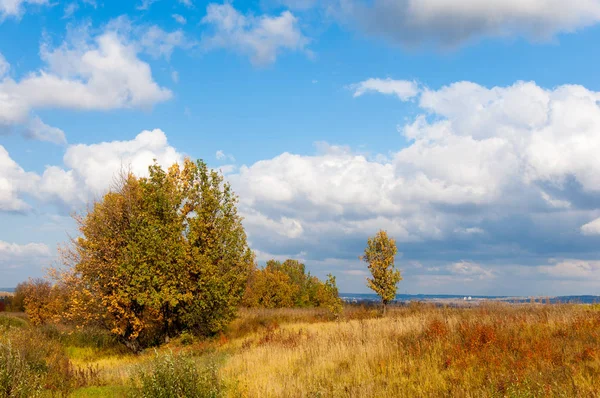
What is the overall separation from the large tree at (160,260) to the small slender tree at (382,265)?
43.6ft

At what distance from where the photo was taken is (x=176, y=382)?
9750 millimetres

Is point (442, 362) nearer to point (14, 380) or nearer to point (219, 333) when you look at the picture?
point (14, 380)

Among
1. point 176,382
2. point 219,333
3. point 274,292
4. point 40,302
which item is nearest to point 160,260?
point 219,333

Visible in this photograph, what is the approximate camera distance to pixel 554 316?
55.2ft

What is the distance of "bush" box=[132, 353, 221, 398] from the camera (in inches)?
378

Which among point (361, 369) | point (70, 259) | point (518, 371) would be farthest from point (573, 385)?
point (70, 259)

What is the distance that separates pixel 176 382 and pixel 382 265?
28.2m

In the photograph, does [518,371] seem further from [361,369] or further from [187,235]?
[187,235]

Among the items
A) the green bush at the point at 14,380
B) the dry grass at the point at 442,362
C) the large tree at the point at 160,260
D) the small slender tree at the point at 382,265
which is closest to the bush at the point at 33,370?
the green bush at the point at 14,380

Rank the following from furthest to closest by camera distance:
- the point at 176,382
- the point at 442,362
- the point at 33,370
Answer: the point at 442,362, the point at 33,370, the point at 176,382

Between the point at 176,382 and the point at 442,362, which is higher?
the point at 176,382

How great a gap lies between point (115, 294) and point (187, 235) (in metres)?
5.27

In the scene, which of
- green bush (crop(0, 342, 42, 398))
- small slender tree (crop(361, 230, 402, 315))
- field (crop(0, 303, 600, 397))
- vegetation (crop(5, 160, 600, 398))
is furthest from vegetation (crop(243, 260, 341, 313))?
green bush (crop(0, 342, 42, 398))

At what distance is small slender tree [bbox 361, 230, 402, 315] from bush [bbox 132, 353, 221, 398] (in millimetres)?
27106
